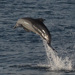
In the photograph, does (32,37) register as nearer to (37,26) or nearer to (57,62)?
(57,62)

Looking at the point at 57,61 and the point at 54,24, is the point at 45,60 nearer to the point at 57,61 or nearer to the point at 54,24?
the point at 57,61

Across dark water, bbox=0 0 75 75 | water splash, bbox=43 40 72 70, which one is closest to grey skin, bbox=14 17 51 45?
dark water, bbox=0 0 75 75

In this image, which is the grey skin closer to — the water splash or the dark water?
the dark water

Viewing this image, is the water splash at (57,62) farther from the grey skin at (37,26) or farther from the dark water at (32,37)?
the grey skin at (37,26)

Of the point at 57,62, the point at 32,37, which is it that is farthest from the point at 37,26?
the point at 32,37

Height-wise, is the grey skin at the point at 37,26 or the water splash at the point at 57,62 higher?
the grey skin at the point at 37,26

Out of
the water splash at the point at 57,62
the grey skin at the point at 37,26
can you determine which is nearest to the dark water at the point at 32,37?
the water splash at the point at 57,62

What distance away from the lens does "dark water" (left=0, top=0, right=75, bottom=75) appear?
849 inches

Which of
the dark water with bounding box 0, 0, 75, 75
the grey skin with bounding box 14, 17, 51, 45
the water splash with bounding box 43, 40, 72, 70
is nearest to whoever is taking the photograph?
the grey skin with bounding box 14, 17, 51, 45

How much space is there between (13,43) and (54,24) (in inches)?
181

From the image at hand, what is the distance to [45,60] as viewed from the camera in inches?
895

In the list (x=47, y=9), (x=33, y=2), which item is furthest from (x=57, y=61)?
(x=33, y=2)

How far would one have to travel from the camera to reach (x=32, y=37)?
26750 mm

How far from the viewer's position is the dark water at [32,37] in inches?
849
